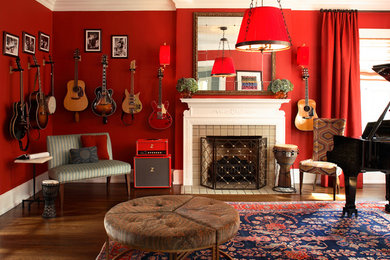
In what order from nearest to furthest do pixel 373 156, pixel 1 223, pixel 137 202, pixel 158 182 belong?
pixel 137 202, pixel 373 156, pixel 1 223, pixel 158 182

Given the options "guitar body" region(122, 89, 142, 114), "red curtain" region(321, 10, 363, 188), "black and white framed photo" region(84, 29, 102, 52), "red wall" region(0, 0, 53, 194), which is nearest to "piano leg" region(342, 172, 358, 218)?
"red curtain" region(321, 10, 363, 188)

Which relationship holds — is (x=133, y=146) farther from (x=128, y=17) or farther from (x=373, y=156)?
(x=373, y=156)

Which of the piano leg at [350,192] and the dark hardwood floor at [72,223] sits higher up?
the piano leg at [350,192]

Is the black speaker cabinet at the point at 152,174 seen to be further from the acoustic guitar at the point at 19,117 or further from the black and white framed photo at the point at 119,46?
the black and white framed photo at the point at 119,46

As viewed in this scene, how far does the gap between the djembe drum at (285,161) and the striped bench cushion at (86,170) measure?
6.85ft

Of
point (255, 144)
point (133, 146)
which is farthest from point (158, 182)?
point (255, 144)

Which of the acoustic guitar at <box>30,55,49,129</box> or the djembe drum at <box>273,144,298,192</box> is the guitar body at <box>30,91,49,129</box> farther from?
the djembe drum at <box>273,144,298,192</box>

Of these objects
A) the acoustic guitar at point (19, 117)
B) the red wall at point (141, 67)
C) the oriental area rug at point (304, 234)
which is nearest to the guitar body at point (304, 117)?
the red wall at point (141, 67)

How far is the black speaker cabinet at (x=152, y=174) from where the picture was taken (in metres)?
4.88

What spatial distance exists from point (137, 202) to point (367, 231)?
7.31 ft

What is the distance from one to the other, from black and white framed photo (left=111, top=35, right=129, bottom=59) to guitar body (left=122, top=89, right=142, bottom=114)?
0.59m

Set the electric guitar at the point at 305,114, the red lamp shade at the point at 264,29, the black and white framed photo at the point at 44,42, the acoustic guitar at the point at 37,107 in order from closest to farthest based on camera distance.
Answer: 1. the red lamp shade at the point at 264,29
2. the acoustic guitar at the point at 37,107
3. the black and white framed photo at the point at 44,42
4. the electric guitar at the point at 305,114

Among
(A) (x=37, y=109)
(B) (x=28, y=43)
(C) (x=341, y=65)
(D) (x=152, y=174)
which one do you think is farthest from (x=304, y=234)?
(B) (x=28, y=43)

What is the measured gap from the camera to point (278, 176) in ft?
16.5
